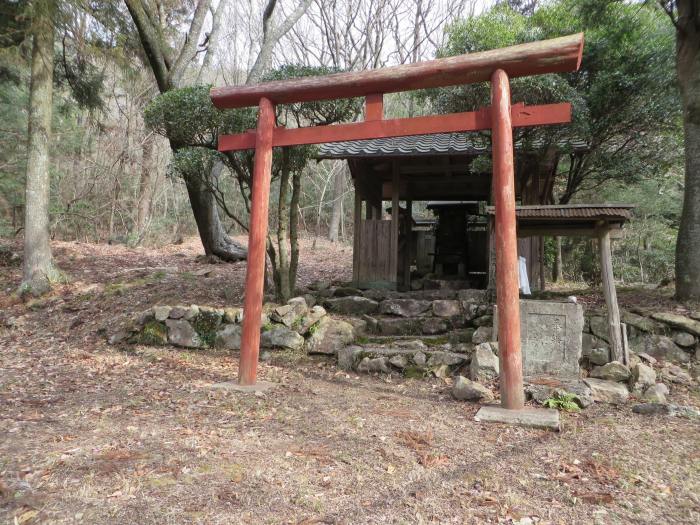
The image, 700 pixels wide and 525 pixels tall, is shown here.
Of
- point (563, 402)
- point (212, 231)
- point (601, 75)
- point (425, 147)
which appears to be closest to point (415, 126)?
point (563, 402)

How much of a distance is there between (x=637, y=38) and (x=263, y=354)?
867 cm

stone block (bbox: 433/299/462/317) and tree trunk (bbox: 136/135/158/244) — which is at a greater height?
tree trunk (bbox: 136/135/158/244)

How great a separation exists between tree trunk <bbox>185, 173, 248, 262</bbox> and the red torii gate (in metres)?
6.34

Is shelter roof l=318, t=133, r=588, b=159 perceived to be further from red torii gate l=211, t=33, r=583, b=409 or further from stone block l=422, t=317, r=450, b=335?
stone block l=422, t=317, r=450, b=335

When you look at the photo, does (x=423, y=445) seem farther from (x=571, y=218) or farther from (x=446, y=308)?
(x=446, y=308)

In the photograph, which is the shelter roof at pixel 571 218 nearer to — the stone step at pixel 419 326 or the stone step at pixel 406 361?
the stone step at pixel 419 326

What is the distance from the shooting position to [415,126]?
4.90 metres

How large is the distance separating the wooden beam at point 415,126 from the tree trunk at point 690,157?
3.62m

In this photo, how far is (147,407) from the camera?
4566mm

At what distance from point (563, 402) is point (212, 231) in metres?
9.85

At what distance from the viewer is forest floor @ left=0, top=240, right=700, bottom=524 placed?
2.68m

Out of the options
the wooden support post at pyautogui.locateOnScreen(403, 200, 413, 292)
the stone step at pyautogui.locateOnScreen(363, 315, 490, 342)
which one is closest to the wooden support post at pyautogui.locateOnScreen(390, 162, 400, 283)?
the wooden support post at pyautogui.locateOnScreen(403, 200, 413, 292)

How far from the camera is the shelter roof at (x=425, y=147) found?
8547 millimetres

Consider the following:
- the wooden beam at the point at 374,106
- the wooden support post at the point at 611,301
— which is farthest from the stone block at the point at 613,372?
the wooden beam at the point at 374,106
